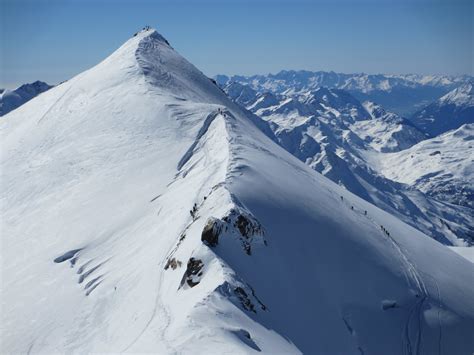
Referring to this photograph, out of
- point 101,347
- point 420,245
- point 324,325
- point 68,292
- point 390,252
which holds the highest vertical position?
point 68,292

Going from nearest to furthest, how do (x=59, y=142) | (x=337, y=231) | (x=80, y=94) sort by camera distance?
(x=337, y=231) < (x=59, y=142) < (x=80, y=94)

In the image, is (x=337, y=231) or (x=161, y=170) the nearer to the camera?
(x=337, y=231)

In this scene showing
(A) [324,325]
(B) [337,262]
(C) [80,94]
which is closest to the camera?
(A) [324,325]

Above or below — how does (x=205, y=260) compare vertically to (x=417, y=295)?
above

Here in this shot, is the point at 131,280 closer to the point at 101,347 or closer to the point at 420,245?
the point at 101,347

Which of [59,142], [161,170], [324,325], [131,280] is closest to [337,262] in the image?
[324,325]

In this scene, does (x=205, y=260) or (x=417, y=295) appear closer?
(x=205, y=260)

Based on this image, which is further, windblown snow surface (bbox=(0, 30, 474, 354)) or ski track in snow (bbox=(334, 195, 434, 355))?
ski track in snow (bbox=(334, 195, 434, 355))

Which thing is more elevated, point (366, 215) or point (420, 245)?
point (366, 215)
